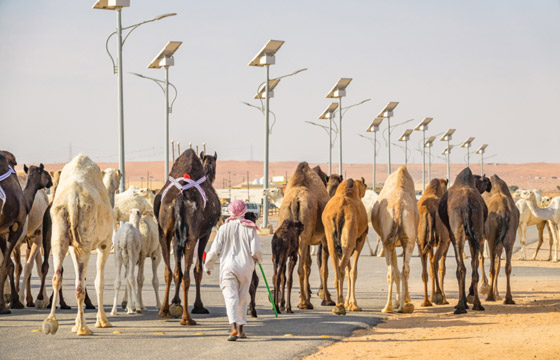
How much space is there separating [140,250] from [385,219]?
13.8 ft

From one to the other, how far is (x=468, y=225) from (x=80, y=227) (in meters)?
6.77

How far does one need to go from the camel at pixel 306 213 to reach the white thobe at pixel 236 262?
3.42 metres

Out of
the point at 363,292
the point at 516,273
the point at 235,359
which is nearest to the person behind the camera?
the point at 235,359

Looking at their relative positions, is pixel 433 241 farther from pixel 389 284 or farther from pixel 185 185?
pixel 185 185

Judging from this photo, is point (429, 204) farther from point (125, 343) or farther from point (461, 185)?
point (125, 343)

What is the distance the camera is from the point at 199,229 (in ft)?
50.6

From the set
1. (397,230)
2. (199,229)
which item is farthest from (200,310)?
(397,230)

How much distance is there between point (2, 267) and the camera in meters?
15.6

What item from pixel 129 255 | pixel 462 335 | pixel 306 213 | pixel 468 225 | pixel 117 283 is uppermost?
pixel 306 213

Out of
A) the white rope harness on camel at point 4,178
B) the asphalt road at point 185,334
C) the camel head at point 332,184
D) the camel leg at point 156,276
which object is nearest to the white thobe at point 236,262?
the asphalt road at point 185,334

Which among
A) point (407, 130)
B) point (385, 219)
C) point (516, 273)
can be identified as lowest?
point (516, 273)

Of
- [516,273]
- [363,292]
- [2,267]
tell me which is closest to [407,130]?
[516,273]

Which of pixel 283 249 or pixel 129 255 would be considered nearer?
pixel 129 255

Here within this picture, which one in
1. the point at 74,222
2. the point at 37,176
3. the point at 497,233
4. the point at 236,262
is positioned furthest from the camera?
the point at 497,233
